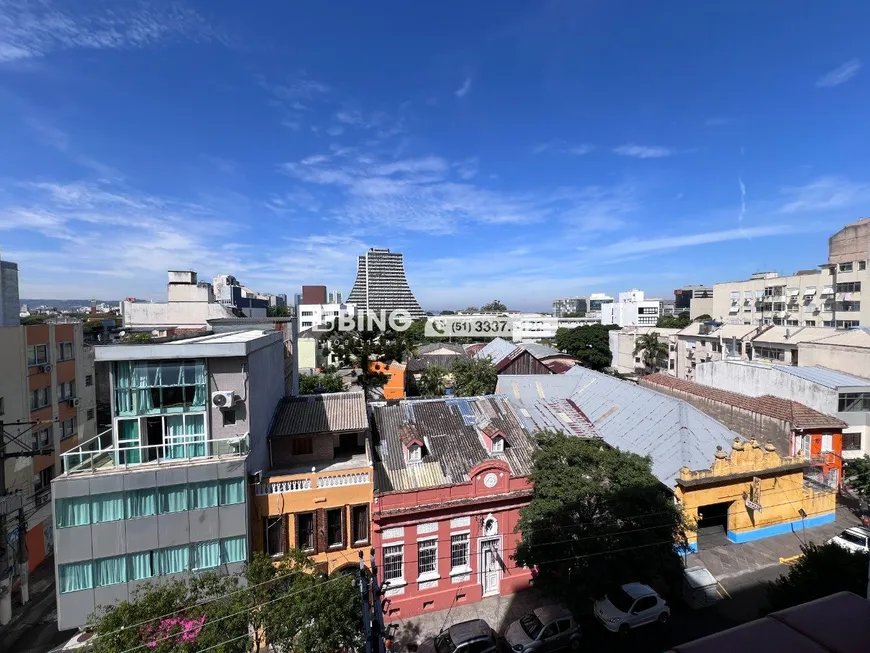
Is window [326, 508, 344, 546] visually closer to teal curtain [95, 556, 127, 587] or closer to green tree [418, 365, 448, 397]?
teal curtain [95, 556, 127, 587]

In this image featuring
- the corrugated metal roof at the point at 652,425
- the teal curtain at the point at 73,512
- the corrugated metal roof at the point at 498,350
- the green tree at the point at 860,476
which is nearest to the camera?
the teal curtain at the point at 73,512

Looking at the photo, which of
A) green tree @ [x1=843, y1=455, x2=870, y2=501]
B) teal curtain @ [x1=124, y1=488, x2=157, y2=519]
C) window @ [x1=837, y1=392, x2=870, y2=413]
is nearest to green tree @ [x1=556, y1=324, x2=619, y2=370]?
window @ [x1=837, y1=392, x2=870, y2=413]

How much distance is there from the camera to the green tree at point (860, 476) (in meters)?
19.4

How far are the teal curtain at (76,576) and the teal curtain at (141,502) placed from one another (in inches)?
71.9

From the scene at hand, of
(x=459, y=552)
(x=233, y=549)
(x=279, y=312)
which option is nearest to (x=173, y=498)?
(x=233, y=549)

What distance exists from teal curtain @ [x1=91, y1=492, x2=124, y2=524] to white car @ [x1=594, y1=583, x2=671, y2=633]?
16.1 meters

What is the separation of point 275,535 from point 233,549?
159cm

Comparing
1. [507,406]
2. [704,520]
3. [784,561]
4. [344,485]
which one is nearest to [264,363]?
[344,485]

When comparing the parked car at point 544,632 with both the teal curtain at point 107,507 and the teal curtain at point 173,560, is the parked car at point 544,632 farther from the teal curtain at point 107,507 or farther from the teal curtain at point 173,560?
the teal curtain at point 107,507

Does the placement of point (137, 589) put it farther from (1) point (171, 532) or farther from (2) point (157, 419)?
(2) point (157, 419)

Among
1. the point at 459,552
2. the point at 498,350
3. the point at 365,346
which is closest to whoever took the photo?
the point at 459,552

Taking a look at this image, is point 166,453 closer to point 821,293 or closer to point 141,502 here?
point 141,502

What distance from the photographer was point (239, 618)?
962 centimetres

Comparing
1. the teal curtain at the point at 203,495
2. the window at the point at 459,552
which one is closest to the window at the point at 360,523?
the window at the point at 459,552
